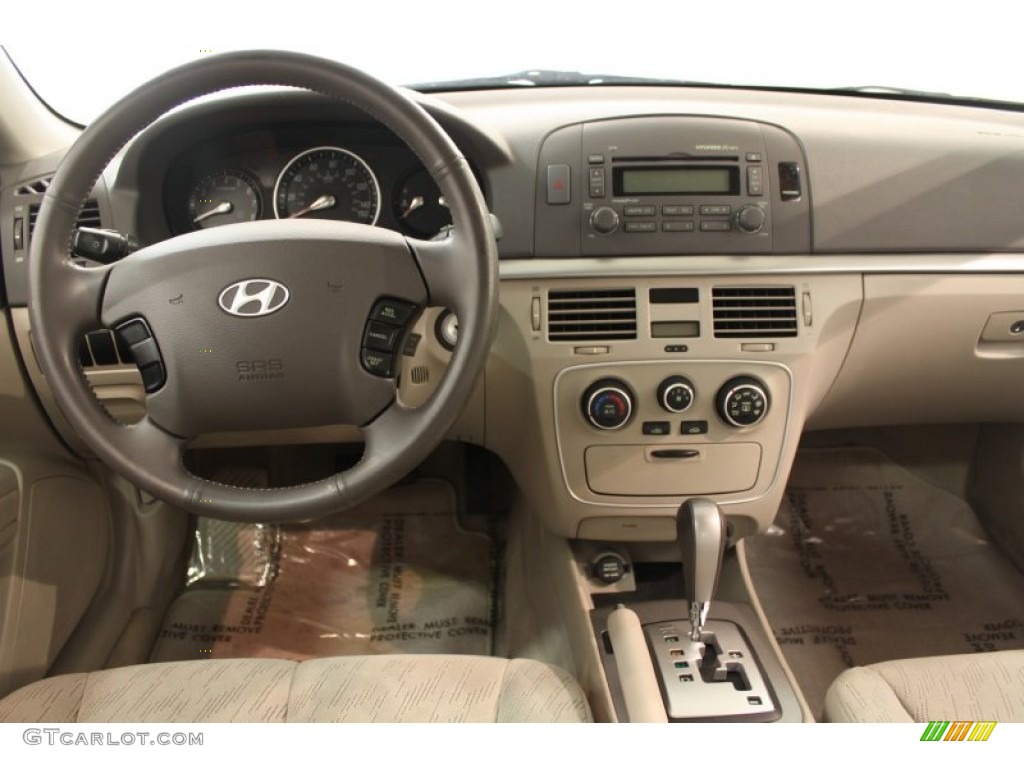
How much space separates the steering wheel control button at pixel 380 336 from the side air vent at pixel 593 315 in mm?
341

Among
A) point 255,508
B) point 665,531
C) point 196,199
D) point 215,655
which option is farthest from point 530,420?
point 215,655

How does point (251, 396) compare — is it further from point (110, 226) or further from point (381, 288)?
point (110, 226)

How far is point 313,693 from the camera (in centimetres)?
97

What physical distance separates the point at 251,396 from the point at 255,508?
143 mm

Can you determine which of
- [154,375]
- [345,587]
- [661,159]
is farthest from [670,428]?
[345,587]

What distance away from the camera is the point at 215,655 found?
157cm

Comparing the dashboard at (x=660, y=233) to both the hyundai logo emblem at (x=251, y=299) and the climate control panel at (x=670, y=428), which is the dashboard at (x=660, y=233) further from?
the hyundai logo emblem at (x=251, y=299)

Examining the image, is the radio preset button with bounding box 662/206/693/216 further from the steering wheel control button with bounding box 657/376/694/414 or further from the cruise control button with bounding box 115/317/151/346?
the cruise control button with bounding box 115/317/151/346

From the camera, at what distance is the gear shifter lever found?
3.56 ft

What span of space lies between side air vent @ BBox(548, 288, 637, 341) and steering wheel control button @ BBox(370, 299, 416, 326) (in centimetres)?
33

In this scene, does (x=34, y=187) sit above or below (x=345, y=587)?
above

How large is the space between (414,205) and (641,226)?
0.37m

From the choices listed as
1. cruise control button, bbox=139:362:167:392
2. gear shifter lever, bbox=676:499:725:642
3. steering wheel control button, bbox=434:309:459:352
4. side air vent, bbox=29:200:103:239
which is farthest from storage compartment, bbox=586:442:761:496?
side air vent, bbox=29:200:103:239
